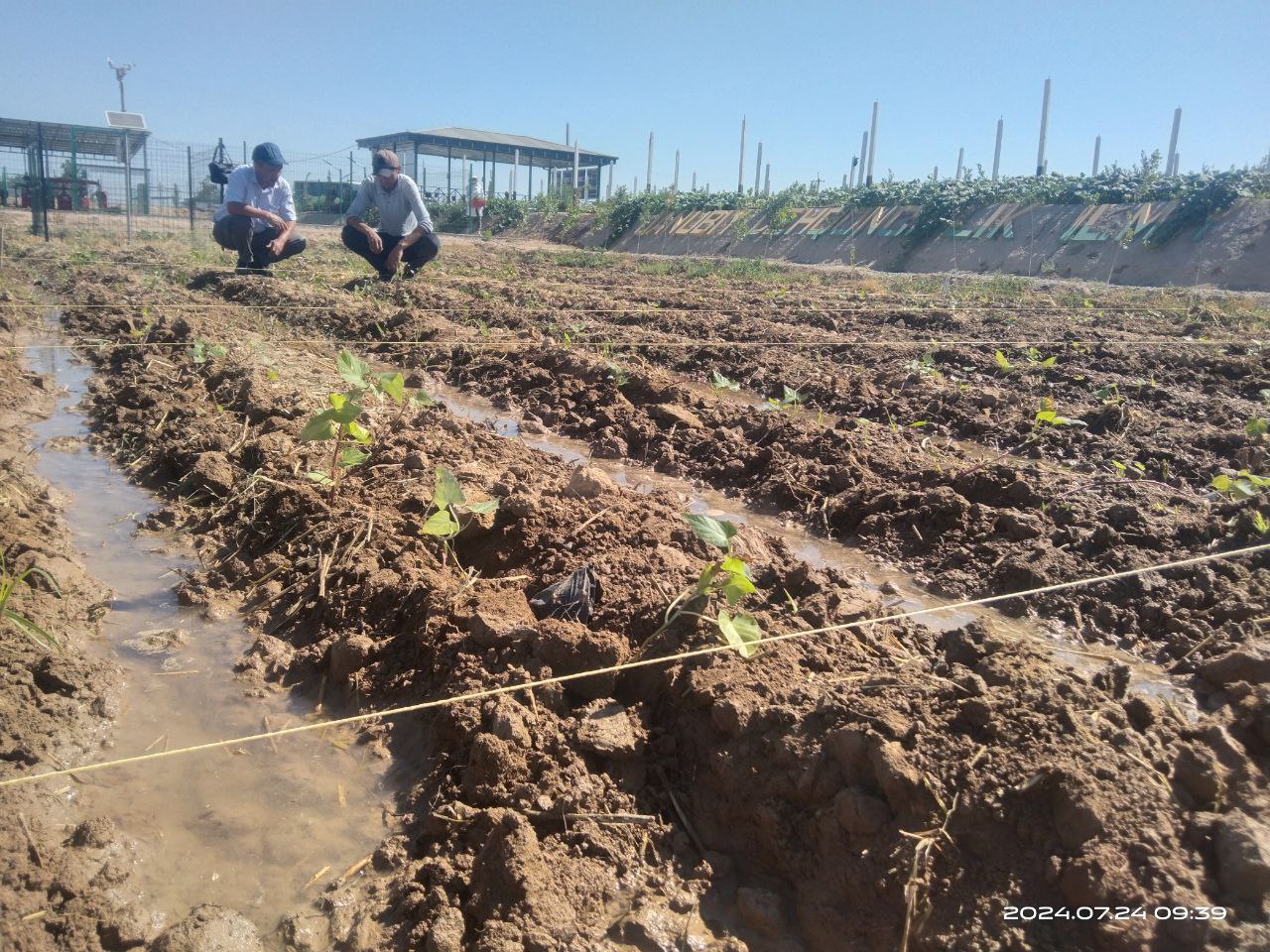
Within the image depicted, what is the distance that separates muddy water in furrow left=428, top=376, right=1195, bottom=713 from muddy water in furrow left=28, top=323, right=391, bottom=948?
1.90 metres

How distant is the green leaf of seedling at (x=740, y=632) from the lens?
2094 mm

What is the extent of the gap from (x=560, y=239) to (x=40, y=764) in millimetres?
34745

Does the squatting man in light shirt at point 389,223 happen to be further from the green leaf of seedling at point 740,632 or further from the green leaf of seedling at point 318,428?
the green leaf of seedling at point 740,632

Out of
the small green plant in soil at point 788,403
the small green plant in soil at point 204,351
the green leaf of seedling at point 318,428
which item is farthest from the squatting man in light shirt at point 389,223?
the green leaf of seedling at point 318,428

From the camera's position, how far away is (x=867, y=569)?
3475mm

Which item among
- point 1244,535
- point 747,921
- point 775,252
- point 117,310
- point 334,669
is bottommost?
point 747,921

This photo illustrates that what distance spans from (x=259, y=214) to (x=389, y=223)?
1486mm

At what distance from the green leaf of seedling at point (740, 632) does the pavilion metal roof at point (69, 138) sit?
2839 centimetres

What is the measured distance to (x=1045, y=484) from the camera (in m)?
3.88

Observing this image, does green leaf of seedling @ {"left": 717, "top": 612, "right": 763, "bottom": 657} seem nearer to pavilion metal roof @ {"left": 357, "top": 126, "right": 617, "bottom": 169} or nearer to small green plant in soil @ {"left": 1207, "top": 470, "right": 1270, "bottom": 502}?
small green plant in soil @ {"left": 1207, "top": 470, "right": 1270, "bottom": 502}

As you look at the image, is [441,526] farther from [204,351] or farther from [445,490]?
[204,351]

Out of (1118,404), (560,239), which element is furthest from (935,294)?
(560,239)

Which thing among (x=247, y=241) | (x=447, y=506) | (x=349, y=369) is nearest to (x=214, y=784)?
(x=447, y=506)

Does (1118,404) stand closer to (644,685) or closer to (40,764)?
(644,685)
